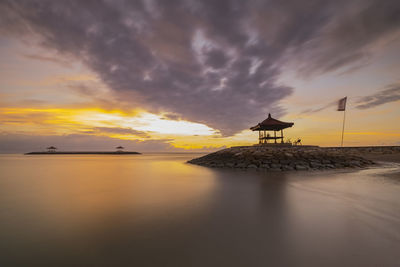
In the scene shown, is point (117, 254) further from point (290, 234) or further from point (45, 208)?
point (45, 208)

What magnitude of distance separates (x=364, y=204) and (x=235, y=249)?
5.09 metres

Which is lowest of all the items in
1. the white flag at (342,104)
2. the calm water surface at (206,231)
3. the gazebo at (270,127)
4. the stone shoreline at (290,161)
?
the calm water surface at (206,231)

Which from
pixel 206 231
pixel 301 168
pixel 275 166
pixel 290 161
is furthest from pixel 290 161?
pixel 206 231

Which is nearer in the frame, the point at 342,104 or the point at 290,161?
the point at 290,161

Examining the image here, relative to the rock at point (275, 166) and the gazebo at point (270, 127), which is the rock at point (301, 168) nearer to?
the rock at point (275, 166)

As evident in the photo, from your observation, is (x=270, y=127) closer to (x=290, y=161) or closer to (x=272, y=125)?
(x=272, y=125)

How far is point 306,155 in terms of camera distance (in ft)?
56.3

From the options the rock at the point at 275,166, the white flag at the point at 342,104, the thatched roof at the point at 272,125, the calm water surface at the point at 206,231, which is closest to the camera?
the calm water surface at the point at 206,231

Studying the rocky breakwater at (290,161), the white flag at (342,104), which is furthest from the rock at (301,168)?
the white flag at (342,104)

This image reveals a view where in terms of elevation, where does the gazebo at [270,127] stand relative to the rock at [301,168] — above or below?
above

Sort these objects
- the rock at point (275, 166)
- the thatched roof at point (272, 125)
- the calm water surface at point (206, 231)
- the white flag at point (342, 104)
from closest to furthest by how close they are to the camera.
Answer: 1. the calm water surface at point (206, 231)
2. the rock at point (275, 166)
3. the thatched roof at point (272, 125)
4. the white flag at point (342, 104)

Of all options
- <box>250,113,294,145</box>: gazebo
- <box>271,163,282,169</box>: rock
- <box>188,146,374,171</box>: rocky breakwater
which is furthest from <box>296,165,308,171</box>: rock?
<box>250,113,294,145</box>: gazebo

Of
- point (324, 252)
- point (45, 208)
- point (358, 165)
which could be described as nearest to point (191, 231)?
point (324, 252)

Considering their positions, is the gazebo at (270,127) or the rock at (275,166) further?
the gazebo at (270,127)
